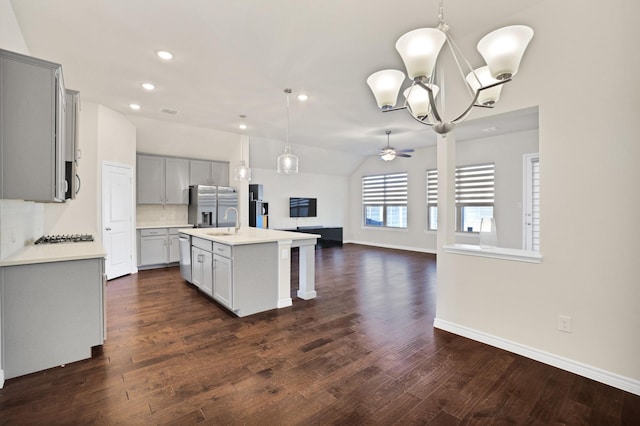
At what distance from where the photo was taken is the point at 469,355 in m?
2.59

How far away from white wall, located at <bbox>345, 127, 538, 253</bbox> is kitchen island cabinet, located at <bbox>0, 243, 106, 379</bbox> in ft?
19.8

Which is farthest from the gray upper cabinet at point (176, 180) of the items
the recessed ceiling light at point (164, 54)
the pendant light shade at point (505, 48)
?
the pendant light shade at point (505, 48)

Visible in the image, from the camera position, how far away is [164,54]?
10.4 ft

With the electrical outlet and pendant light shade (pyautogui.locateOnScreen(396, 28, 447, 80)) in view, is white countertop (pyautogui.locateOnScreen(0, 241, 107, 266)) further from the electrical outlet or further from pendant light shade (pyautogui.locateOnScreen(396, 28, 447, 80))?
the electrical outlet

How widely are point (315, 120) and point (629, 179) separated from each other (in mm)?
4405

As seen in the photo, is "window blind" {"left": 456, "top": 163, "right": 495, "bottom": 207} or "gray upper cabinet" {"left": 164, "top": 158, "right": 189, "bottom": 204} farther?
"window blind" {"left": 456, "top": 163, "right": 495, "bottom": 207}

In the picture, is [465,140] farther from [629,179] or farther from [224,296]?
[224,296]

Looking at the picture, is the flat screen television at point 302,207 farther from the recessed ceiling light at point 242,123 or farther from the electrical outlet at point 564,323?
the electrical outlet at point 564,323

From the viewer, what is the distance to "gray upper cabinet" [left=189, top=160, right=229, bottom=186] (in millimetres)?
6574

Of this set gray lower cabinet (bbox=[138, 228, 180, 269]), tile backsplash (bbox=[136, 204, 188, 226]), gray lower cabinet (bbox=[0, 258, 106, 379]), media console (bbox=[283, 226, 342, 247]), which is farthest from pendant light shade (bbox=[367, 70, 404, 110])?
media console (bbox=[283, 226, 342, 247])

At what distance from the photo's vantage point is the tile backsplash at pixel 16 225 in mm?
2281

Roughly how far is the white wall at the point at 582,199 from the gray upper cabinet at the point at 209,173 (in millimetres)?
5738

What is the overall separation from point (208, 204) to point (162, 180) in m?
1.02

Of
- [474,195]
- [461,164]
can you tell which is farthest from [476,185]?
[461,164]
